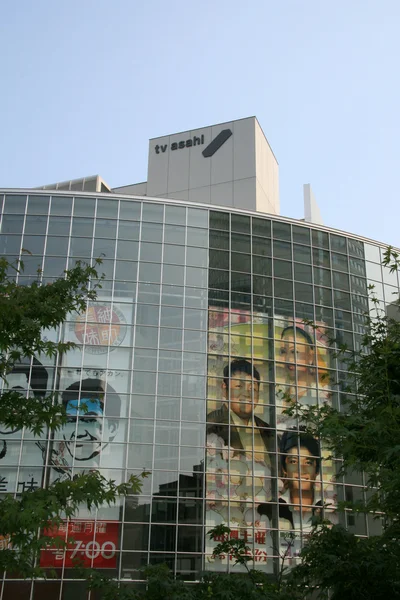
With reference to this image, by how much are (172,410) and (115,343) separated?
3.70m

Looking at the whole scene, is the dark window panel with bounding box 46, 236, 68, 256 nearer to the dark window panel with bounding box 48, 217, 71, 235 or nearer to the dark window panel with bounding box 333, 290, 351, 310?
the dark window panel with bounding box 48, 217, 71, 235

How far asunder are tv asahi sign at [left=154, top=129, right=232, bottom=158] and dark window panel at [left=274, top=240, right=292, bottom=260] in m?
9.96

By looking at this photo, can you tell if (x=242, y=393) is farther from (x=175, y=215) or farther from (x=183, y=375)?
(x=175, y=215)

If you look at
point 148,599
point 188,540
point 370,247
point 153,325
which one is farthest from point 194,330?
point 148,599

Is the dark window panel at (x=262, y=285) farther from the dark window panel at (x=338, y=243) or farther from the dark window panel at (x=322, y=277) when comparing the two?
the dark window panel at (x=338, y=243)

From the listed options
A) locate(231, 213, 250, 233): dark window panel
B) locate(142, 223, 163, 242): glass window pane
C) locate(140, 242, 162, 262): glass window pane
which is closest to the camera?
locate(140, 242, 162, 262): glass window pane

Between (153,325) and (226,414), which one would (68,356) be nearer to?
(153,325)

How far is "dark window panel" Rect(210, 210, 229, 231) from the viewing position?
31.8m

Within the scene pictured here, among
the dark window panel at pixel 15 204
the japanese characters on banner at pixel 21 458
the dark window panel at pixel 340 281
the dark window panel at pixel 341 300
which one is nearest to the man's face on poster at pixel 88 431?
the japanese characters on banner at pixel 21 458

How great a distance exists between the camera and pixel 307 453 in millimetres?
29484

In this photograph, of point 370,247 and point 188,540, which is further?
point 370,247

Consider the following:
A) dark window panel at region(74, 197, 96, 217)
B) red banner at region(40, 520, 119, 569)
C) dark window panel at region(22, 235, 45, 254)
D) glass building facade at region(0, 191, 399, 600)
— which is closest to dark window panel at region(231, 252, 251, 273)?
glass building facade at region(0, 191, 399, 600)

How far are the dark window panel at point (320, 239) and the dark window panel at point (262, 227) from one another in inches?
94.3

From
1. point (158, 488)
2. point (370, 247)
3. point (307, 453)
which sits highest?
point (370, 247)
